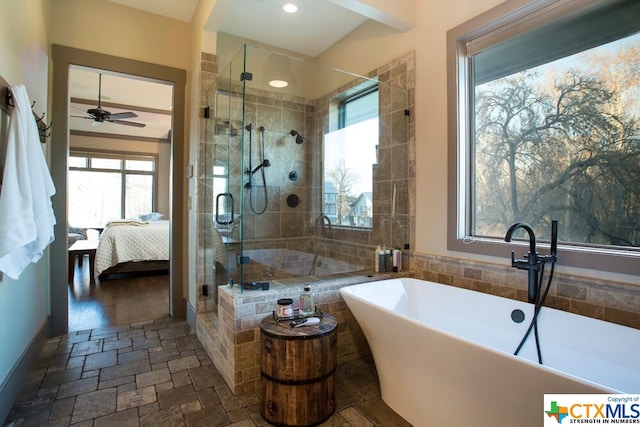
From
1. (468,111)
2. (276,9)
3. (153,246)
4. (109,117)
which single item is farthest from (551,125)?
(109,117)

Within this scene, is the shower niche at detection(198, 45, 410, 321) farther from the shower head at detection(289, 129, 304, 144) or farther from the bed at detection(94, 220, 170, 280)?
the bed at detection(94, 220, 170, 280)

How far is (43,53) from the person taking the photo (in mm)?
2693

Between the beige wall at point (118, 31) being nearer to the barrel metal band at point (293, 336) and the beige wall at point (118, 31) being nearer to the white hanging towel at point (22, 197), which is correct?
the white hanging towel at point (22, 197)

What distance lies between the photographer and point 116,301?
4.04 meters

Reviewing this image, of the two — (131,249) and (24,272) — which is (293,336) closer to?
(24,272)

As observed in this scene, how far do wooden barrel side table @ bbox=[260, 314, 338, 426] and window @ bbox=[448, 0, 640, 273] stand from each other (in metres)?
1.31

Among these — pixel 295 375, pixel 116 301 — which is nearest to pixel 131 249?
pixel 116 301

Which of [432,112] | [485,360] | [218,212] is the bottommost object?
[485,360]

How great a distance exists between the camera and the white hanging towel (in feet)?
5.46

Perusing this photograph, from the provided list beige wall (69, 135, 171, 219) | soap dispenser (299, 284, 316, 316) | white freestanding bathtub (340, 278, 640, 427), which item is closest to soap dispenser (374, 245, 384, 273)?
white freestanding bathtub (340, 278, 640, 427)

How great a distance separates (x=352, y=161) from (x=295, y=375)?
225 cm

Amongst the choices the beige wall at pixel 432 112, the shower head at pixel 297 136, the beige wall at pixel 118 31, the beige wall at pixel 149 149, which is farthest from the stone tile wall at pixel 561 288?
the beige wall at pixel 149 149

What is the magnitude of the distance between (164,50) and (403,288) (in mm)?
3257

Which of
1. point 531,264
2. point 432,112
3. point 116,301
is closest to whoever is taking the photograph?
point 531,264
